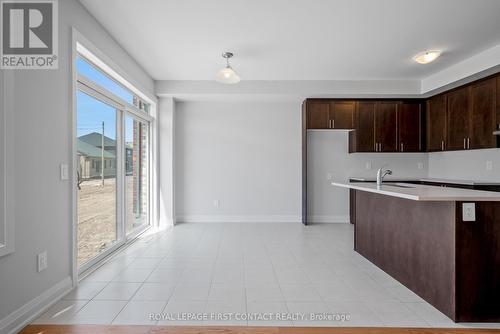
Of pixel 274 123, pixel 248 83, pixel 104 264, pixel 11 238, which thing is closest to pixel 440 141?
pixel 274 123

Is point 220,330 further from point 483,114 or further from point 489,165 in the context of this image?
point 489,165

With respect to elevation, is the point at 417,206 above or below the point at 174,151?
below

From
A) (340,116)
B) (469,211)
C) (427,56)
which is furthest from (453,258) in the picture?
(340,116)

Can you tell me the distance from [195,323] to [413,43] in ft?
12.9

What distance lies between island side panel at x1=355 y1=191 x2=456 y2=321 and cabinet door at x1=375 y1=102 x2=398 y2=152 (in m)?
2.16

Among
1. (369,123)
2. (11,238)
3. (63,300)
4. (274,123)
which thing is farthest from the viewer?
(274,123)

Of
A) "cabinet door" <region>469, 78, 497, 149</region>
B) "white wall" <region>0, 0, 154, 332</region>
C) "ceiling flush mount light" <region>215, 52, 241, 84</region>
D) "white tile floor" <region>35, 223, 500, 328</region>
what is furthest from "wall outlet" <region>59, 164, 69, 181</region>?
"cabinet door" <region>469, 78, 497, 149</region>

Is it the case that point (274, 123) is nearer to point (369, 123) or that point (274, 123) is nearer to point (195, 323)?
point (369, 123)

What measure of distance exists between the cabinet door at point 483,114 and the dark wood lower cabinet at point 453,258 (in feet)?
7.70

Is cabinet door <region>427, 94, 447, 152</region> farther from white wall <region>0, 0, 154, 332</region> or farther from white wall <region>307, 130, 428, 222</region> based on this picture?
white wall <region>0, 0, 154, 332</region>

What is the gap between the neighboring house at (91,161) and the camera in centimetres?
301

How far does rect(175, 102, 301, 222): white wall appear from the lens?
570 cm

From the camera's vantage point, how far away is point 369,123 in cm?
527

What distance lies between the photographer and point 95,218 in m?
3.33
